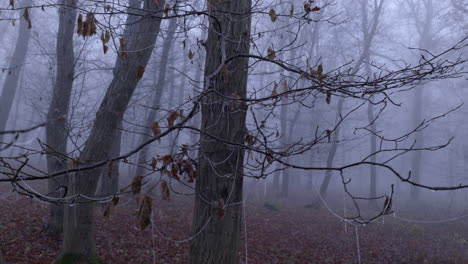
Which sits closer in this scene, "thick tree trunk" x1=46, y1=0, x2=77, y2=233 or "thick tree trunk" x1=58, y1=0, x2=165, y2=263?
"thick tree trunk" x1=58, y1=0, x2=165, y2=263

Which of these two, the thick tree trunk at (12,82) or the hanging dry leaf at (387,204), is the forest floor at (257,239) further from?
the thick tree trunk at (12,82)

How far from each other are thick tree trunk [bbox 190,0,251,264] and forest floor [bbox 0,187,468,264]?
138 centimetres

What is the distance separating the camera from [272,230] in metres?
12.0

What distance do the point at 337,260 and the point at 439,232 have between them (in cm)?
724

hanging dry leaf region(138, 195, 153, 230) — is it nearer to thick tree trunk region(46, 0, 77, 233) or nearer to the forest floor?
the forest floor

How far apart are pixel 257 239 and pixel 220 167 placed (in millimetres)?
7311

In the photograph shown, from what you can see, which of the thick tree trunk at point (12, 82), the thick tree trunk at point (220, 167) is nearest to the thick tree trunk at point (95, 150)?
the thick tree trunk at point (220, 167)

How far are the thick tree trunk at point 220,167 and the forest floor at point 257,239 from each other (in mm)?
1382

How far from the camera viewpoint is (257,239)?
10438 millimetres

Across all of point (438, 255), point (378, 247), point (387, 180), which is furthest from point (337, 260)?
point (387, 180)

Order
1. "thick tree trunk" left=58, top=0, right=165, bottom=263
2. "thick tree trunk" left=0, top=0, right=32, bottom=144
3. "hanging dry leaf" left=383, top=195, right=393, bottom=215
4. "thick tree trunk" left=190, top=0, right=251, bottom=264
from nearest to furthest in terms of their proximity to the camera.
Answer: "hanging dry leaf" left=383, top=195, right=393, bottom=215 < "thick tree trunk" left=190, top=0, right=251, bottom=264 < "thick tree trunk" left=58, top=0, right=165, bottom=263 < "thick tree trunk" left=0, top=0, right=32, bottom=144

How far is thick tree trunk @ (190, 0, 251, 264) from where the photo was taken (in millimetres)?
3643

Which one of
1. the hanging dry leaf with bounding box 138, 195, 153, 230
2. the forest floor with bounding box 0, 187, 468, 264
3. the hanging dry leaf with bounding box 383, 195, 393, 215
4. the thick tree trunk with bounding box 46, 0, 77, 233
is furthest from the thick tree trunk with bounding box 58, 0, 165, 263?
the hanging dry leaf with bounding box 383, 195, 393, 215

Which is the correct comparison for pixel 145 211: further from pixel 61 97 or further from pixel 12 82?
pixel 12 82
